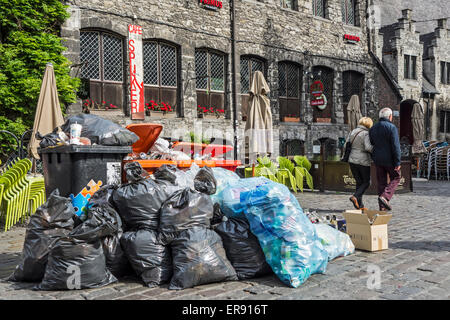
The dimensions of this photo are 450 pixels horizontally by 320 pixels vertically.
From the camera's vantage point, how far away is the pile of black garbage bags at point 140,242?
3.67 meters

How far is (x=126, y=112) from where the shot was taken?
12.3 metres

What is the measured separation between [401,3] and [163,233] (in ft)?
95.7

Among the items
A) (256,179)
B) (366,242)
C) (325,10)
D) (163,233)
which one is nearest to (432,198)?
(366,242)

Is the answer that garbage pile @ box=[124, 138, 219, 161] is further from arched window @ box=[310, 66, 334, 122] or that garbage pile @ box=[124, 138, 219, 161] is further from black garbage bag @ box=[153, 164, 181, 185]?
arched window @ box=[310, 66, 334, 122]

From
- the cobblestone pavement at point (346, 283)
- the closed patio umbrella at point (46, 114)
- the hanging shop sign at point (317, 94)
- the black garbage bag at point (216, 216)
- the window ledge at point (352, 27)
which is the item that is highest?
the window ledge at point (352, 27)

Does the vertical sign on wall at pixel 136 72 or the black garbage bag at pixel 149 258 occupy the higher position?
the vertical sign on wall at pixel 136 72

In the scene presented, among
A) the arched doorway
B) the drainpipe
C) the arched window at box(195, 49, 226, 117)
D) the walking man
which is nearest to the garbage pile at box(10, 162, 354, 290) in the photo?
the walking man

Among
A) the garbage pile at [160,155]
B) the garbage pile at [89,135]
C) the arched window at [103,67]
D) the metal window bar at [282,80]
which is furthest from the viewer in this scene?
the metal window bar at [282,80]

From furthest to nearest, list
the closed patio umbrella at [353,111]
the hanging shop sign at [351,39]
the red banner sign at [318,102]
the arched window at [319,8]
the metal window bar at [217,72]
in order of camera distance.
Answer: the hanging shop sign at [351,39]
the arched window at [319,8]
the red banner sign at [318,102]
the closed patio umbrella at [353,111]
the metal window bar at [217,72]

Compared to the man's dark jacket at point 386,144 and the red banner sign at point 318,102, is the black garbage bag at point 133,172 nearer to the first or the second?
the man's dark jacket at point 386,144


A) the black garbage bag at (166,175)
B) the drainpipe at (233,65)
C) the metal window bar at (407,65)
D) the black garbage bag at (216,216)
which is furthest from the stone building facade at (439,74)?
the black garbage bag at (166,175)

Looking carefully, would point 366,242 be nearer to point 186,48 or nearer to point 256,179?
point 256,179

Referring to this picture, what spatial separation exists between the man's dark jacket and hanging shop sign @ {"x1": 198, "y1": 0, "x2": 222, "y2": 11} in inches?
339

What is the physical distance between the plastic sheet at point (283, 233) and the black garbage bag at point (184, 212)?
1.29ft
